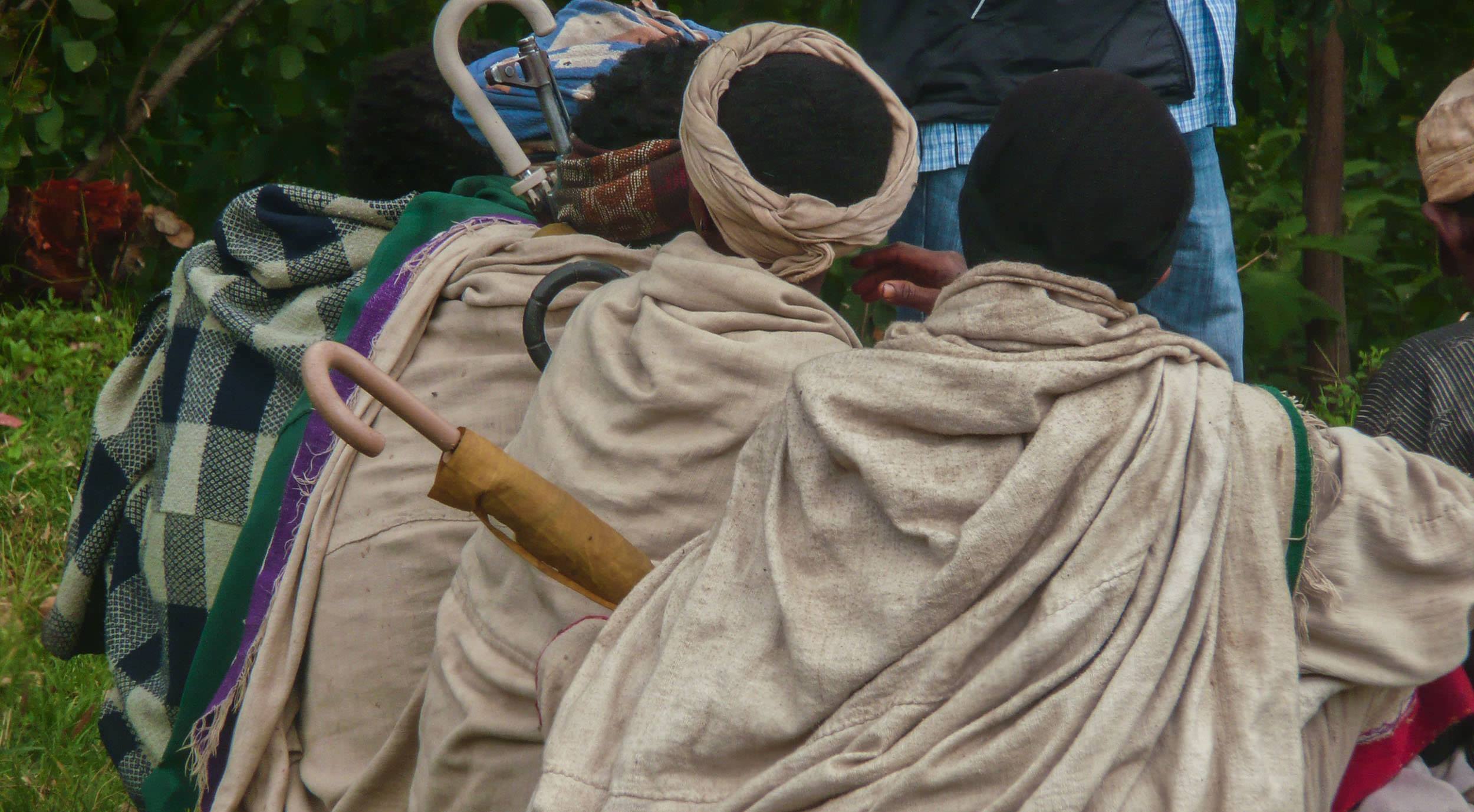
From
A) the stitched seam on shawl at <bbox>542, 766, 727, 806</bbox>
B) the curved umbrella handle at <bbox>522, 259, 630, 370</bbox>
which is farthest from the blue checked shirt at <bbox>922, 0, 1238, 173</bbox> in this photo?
the stitched seam on shawl at <bbox>542, 766, 727, 806</bbox>

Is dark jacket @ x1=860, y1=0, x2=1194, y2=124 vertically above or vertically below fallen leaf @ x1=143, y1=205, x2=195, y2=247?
above

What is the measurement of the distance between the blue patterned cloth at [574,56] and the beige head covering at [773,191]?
80 centimetres

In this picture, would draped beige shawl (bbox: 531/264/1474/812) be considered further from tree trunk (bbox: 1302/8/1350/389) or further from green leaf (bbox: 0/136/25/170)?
green leaf (bbox: 0/136/25/170)

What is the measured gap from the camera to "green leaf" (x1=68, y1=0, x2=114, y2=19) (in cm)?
501

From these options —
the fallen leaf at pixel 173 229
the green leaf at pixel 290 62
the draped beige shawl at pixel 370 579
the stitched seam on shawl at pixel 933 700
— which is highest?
the green leaf at pixel 290 62

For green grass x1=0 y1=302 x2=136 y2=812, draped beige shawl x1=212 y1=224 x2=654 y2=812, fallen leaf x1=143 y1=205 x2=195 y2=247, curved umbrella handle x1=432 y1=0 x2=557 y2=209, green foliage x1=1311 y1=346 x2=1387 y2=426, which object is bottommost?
green grass x1=0 y1=302 x2=136 y2=812

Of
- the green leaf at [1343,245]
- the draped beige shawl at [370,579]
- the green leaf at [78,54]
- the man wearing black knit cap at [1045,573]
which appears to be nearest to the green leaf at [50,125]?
the green leaf at [78,54]

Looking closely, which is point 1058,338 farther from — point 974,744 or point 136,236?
point 136,236

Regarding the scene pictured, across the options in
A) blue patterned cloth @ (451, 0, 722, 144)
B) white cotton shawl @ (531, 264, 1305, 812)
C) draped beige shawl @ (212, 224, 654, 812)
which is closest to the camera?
white cotton shawl @ (531, 264, 1305, 812)

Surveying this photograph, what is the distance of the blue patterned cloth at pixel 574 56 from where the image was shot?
3.09 meters

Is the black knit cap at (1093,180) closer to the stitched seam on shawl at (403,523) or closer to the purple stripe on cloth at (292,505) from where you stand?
the stitched seam on shawl at (403,523)

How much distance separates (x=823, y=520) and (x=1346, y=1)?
9.04 ft

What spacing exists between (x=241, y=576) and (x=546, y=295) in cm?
80

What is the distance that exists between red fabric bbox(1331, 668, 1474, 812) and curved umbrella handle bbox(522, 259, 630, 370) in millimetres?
1241
